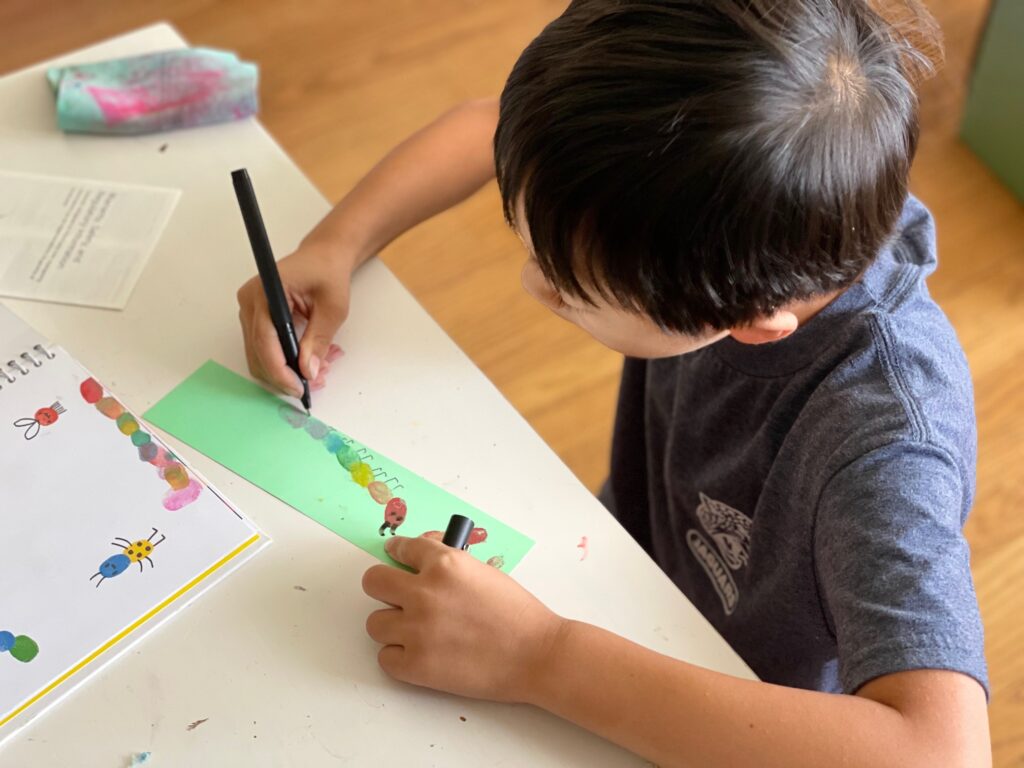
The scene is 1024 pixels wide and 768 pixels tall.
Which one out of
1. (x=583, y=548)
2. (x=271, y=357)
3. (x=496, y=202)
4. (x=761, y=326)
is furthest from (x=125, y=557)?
(x=496, y=202)

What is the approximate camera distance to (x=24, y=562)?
2.03 ft

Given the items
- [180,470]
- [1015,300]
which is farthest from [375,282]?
[1015,300]

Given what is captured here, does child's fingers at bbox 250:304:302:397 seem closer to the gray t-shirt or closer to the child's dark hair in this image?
the child's dark hair

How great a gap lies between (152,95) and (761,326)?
1.80 feet

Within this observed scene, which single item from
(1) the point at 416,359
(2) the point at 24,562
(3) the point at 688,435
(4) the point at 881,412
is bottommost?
(3) the point at 688,435

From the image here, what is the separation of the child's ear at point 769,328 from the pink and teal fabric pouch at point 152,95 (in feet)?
1.56

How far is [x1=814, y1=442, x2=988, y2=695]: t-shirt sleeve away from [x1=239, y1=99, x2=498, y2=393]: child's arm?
36cm

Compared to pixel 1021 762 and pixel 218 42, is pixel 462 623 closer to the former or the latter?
pixel 1021 762

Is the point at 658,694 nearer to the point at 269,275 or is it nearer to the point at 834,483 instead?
the point at 834,483

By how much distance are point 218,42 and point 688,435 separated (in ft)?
4.60

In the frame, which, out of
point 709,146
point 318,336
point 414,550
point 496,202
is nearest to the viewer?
point 709,146

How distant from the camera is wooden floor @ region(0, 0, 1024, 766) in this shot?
140cm

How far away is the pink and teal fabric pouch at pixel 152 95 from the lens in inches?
33.6

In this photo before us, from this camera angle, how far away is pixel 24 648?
59 centimetres
